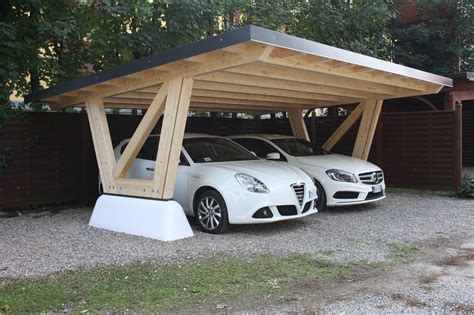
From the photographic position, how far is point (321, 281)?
500cm

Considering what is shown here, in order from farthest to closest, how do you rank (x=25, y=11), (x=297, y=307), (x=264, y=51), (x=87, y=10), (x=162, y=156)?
(x=87, y=10) < (x=25, y=11) < (x=162, y=156) < (x=264, y=51) < (x=297, y=307)

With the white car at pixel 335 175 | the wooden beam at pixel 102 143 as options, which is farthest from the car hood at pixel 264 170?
the wooden beam at pixel 102 143

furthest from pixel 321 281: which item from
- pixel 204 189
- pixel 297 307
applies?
pixel 204 189

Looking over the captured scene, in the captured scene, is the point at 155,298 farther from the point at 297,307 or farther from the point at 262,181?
the point at 262,181

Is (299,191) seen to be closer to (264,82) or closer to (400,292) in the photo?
(264,82)

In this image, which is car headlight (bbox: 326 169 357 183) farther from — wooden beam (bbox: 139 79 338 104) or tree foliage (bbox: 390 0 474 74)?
tree foliage (bbox: 390 0 474 74)

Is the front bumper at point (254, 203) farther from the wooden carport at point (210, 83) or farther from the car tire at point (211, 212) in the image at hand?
the wooden carport at point (210, 83)

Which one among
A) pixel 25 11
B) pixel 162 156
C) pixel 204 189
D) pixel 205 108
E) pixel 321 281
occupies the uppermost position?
pixel 25 11

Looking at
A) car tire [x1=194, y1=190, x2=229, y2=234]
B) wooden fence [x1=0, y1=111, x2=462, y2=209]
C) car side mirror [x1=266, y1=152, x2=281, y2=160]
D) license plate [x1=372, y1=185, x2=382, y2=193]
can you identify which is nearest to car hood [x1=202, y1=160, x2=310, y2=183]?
car tire [x1=194, y1=190, x2=229, y2=234]

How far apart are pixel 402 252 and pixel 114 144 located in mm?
7176

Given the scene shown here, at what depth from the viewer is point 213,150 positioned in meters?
8.44

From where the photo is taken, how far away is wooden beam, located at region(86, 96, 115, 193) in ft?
26.6

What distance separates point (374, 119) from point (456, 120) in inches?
79.5

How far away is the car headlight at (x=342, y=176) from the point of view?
354 inches
